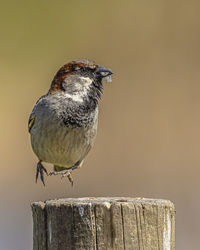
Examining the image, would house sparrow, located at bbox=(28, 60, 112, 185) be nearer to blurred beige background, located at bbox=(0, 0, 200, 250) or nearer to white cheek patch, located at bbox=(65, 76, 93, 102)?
white cheek patch, located at bbox=(65, 76, 93, 102)

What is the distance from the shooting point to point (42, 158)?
18.7ft

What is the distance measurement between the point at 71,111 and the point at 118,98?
14.4 ft

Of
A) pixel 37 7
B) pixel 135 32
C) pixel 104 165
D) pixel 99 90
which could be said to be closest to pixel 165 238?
pixel 99 90

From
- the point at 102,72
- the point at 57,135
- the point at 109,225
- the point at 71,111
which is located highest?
the point at 102,72

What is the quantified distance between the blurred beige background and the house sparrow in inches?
82.7

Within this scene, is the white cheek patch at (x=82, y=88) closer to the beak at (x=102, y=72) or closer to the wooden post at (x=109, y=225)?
the beak at (x=102, y=72)

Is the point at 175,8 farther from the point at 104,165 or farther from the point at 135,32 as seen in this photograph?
the point at 104,165

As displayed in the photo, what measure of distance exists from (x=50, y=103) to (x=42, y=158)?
498 mm

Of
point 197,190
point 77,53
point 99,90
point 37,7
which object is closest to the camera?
point 99,90

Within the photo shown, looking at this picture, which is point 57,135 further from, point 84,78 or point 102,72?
point 102,72

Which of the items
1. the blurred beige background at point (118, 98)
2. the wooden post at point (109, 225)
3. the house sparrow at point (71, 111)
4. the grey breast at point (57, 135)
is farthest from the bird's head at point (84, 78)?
the blurred beige background at point (118, 98)

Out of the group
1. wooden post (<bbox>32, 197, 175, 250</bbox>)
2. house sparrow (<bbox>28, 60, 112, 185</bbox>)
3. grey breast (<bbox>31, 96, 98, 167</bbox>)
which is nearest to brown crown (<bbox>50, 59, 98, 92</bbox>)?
house sparrow (<bbox>28, 60, 112, 185</bbox>)

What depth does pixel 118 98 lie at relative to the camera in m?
9.72

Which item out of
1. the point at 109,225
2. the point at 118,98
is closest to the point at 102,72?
the point at 109,225
